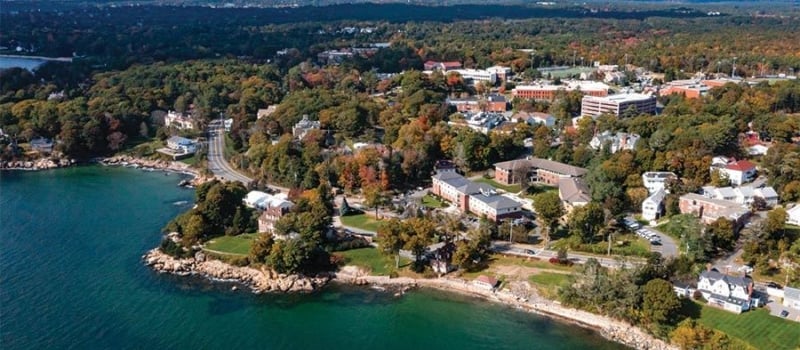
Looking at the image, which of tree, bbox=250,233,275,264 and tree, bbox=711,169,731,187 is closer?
tree, bbox=250,233,275,264

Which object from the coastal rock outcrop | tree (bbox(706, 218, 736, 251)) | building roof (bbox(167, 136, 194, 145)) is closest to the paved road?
building roof (bbox(167, 136, 194, 145))

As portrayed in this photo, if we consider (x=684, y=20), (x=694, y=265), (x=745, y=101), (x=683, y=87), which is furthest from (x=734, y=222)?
(x=684, y=20)

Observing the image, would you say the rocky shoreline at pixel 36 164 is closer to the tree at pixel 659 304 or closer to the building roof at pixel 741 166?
the tree at pixel 659 304

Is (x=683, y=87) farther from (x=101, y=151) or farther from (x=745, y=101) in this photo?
(x=101, y=151)

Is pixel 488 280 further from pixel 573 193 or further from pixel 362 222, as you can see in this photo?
pixel 573 193

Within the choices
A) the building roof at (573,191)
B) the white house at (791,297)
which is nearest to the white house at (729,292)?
the white house at (791,297)

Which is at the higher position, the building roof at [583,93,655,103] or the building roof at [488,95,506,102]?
the building roof at [583,93,655,103]

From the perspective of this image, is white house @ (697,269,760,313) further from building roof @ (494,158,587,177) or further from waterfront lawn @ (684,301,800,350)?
building roof @ (494,158,587,177)
